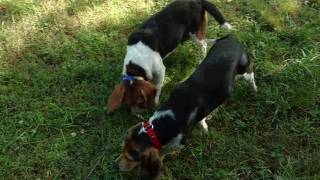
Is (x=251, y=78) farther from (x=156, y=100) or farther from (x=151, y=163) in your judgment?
(x=151, y=163)

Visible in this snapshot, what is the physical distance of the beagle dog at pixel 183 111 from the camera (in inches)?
169

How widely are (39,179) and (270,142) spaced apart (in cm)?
247

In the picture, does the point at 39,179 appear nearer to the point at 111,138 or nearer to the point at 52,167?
the point at 52,167

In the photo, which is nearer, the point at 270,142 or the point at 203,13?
the point at 270,142

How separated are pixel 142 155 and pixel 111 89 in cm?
164

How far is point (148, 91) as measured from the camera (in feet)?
16.3

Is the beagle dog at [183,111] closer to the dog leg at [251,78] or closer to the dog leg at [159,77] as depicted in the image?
the dog leg at [251,78]

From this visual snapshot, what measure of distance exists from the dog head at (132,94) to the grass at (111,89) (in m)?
0.35

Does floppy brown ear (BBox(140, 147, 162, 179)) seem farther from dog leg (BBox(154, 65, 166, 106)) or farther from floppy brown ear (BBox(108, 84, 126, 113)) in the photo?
dog leg (BBox(154, 65, 166, 106))

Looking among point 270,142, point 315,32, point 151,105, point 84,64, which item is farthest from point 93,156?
point 315,32

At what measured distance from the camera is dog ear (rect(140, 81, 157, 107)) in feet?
16.2

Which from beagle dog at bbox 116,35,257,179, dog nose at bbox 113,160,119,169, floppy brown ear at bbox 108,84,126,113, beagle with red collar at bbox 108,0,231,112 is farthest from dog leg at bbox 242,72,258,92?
dog nose at bbox 113,160,119,169

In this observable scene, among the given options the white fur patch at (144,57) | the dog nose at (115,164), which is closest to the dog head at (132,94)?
the white fur patch at (144,57)

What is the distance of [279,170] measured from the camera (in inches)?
186
